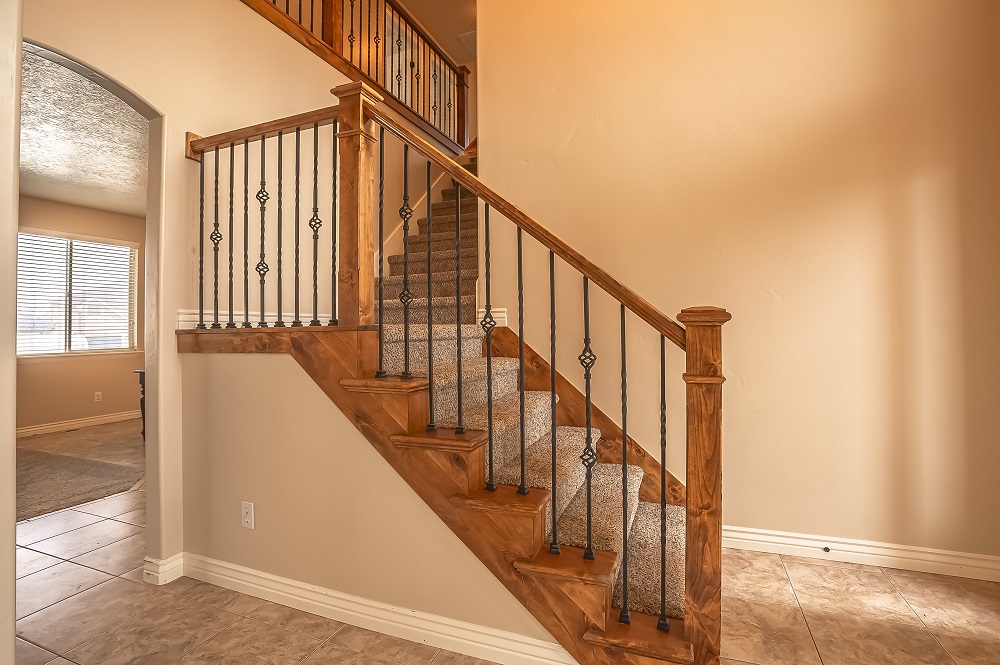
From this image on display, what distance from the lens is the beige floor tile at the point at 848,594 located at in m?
1.91

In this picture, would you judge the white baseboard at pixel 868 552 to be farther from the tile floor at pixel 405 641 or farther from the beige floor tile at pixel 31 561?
the beige floor tile at pixel 31 561

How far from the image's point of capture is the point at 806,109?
2.40 m

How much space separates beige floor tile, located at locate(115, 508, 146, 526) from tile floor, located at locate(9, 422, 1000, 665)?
1.76ft

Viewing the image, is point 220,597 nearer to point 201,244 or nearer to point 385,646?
point 385,646

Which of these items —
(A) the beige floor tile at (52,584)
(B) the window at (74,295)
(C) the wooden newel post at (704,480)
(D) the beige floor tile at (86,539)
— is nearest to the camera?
(C) the wooden newel post at (704,480)

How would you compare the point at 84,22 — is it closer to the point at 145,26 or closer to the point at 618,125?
the point at 145,26

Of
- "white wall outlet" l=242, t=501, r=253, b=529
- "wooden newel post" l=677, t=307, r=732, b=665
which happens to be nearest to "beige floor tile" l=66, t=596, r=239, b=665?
"white wall outlet" l=242, t=501, r=253, b=529

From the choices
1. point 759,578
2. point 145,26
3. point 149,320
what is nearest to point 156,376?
point 149,320

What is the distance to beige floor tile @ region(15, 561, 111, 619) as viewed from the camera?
2.06 meters

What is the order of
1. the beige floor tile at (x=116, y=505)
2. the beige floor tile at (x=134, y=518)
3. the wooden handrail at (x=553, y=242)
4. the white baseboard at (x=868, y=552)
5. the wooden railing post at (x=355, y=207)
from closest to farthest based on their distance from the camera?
1. the wooden handrail at (x=553, y=242)
2. the wooden railing post at (x=355, y=207)
3. the white baseboard at (x=868, y=552)
4. the beige floor tile at (x=134, y=518)
5. the beige floor tile at (x=116, y=505)

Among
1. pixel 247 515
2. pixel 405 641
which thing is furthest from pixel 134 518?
pixel 405 641

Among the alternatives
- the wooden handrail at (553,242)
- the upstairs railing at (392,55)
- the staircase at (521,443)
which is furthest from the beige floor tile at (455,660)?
the upstairs railing at (392,55)

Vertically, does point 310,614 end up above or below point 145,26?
below

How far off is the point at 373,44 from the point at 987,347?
484 cm
